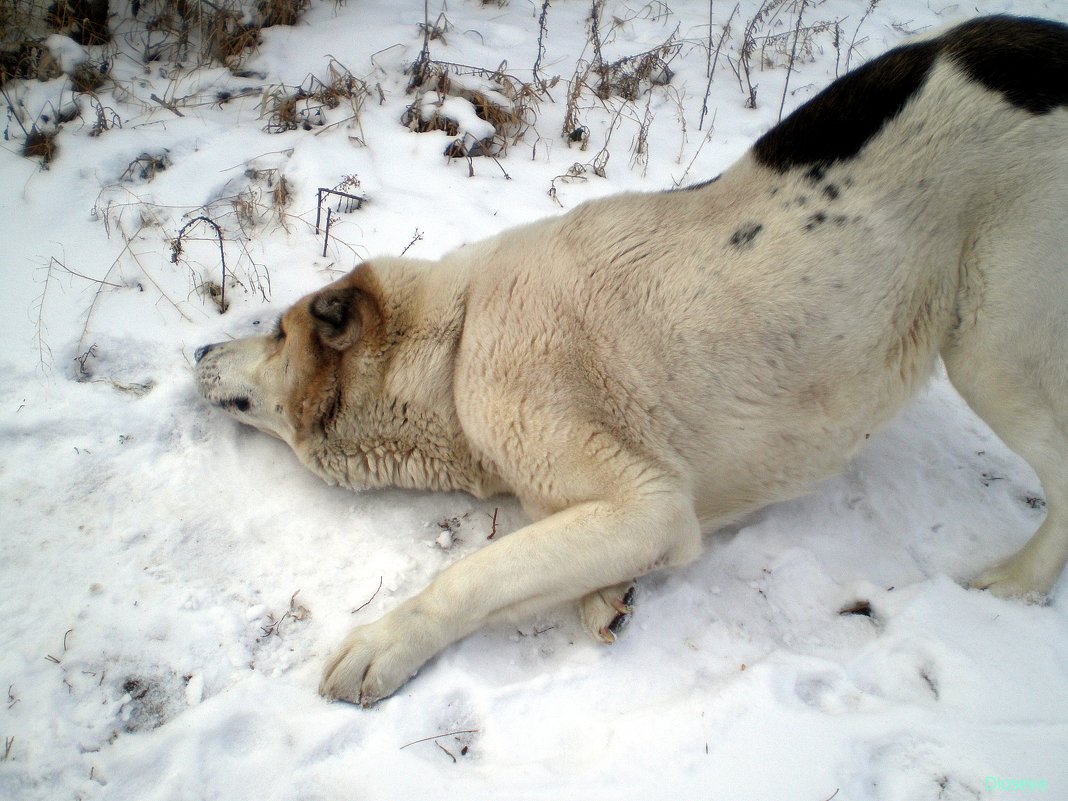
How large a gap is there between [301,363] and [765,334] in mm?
1943

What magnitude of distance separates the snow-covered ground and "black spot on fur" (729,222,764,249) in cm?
123

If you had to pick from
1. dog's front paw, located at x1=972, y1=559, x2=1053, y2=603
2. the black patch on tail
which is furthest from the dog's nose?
dog's front paw, located at x1=972, y1=559, x2=1053, y2=603

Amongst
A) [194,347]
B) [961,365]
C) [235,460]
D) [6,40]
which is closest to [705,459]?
[961,365]

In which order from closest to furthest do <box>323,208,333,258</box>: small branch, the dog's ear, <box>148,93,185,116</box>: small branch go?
the dog's ear < <box>323,208,333,258</box>: small branch < <box>148,93,185,116</box>: small branch

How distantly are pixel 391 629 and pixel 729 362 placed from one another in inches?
63.1

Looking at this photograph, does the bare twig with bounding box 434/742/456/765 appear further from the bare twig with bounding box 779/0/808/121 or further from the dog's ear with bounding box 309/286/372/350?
the bare twig with bounding box 779/0/808/121

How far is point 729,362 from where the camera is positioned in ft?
8.93

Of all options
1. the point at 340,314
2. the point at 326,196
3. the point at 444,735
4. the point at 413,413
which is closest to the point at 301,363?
the point at 340,314

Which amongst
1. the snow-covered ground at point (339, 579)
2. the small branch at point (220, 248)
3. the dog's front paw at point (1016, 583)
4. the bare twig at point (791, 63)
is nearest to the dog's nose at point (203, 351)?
the snow-covered ground at point (339, 579)

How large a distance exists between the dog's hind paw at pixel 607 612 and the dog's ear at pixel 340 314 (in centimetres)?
148

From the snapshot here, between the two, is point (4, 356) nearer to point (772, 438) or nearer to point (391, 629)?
point (391, 629)

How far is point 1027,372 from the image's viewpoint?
8.80 ft

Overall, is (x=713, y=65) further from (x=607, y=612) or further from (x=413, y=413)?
(x=607, y=612)

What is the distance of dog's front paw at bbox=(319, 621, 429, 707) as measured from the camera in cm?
242
